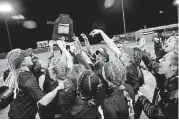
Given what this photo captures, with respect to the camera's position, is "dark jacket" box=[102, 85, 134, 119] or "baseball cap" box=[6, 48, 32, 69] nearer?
"dark jacket" box=[102, 85, 134, 119]

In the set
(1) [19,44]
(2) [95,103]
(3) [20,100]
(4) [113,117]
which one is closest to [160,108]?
(4) [113,117]

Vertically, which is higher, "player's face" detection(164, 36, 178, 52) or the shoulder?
"player's face" detection(164, 36, 178, 52)

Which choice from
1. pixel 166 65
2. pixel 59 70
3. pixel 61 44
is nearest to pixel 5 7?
pixel 61 44

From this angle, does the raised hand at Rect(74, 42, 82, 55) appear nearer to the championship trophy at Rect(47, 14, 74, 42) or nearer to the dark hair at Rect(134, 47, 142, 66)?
the championship trophy at Rect(47, 14, 74, 42)

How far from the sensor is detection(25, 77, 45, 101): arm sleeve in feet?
6.52

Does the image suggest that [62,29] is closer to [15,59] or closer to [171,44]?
[15,59]

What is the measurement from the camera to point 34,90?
2.01 m

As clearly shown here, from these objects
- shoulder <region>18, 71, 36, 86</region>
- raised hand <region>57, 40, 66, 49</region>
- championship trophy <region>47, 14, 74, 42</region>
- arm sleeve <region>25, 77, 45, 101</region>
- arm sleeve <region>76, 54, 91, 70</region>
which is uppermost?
championship trophy <region>47, 14, 74, 42</region>

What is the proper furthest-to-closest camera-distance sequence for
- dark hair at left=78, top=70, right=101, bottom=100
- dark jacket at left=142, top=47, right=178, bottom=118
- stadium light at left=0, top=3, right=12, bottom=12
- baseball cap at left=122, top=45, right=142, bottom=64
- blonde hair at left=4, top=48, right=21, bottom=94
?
stadium light at left=0, top=3, right=12, bottom=12 → baseball cap at left=122, top=45, right=142, bottom=64 → blonde hair at left=4, top=48, right=21, bottom=94 → dark hair at left=78, top=70, right=101, bottom=100 → dark jacket at left=142, top=47, right=178, bottom=118

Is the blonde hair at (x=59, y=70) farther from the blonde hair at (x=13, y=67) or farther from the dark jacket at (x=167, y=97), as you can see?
the dark jacket at (x=167, y=97)

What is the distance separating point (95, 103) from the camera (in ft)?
6.06

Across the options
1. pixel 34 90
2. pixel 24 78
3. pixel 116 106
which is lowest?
pixel 116 106

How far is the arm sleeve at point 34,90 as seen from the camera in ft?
6.52

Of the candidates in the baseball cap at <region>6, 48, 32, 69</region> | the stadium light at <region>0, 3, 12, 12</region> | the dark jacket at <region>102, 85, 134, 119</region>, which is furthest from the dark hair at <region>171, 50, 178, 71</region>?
the stadium light at <region>0, 3, 12, 12</region>
